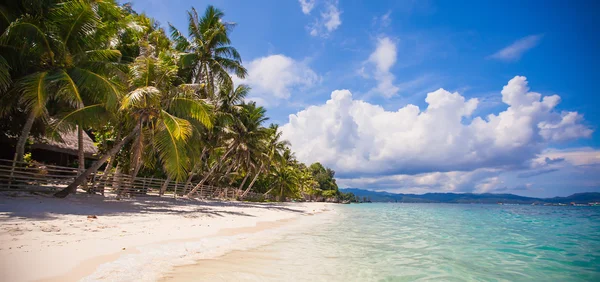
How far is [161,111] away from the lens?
9.88m

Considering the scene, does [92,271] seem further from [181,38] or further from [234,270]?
[181,38]

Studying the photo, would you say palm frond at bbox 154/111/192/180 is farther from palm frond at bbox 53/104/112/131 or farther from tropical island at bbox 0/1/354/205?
palm frond at bbox 53/104/112/131

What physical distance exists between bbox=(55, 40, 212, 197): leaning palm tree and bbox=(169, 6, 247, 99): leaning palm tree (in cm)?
551

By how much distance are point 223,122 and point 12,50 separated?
10609mm

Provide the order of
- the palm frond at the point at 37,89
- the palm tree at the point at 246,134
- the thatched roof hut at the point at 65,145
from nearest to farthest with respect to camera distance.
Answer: the palm frond at the point at 37,89 → the thatched roof hut at the point at 65,145 → the palm tree at the point at 246,134

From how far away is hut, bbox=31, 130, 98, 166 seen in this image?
561 inches

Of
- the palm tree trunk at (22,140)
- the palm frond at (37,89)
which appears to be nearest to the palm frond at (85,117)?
the palm tree trunk at (22,140)

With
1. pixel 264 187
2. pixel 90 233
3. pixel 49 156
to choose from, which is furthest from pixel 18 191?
pixel 264 187

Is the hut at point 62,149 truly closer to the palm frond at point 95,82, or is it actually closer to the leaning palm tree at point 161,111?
the leaning palm tree at point 161,111

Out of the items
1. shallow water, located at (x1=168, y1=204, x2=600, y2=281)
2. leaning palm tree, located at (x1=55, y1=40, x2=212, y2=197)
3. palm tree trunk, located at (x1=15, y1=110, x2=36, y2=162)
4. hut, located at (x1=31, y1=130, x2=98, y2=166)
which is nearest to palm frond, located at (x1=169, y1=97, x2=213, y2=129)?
leaning palm tree, located at (x1=55, y1=40, x2=212, y2=197)

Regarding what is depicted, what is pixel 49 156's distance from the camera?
17.8 meters

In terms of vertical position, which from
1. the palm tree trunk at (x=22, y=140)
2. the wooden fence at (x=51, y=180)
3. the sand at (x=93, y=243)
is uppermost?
the palm tree trunk at (x=22, y=140)

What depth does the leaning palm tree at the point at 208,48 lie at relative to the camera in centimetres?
1716

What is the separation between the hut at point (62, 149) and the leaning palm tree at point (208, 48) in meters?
6.94
